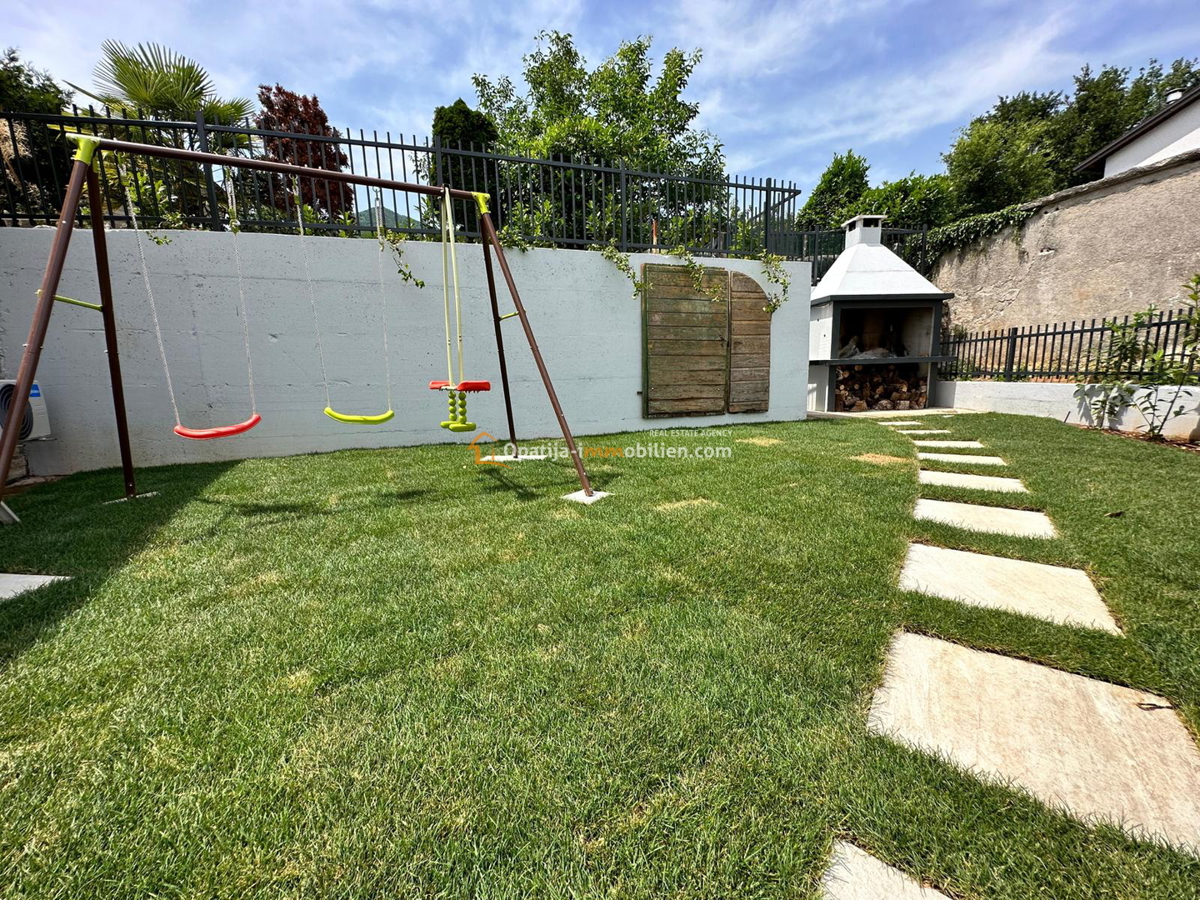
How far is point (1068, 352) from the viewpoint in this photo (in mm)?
6543

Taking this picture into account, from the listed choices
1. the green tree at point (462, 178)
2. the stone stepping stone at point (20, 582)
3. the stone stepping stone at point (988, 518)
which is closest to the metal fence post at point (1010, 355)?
the stone stepping stone at point (988, 518)

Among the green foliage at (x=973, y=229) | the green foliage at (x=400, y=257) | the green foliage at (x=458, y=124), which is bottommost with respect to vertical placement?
the green foliage at (x=400, y=257)

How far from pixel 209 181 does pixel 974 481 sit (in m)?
6.79

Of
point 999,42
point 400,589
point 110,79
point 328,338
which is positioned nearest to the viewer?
point 400,589

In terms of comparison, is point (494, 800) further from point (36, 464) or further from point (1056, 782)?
point (36, 464)

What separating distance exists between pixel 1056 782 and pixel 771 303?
606cm

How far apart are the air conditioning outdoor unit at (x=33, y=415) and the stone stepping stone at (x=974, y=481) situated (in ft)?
21.6

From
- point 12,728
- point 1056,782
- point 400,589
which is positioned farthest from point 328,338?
point 1056,782

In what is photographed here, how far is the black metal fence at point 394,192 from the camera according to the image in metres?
3.91

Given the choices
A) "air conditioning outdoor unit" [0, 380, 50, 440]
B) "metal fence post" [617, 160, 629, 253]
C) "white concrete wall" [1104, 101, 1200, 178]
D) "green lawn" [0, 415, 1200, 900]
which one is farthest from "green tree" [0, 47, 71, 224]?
"white concrete wall" [1104, 101, 1200, 178]

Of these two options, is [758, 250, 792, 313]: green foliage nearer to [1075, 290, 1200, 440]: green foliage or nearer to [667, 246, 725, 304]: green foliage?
[667, 246, 725, 304]: green foliage

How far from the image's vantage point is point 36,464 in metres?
3.81

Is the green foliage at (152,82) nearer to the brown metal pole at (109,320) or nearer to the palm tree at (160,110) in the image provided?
the palm tree at (160,110)

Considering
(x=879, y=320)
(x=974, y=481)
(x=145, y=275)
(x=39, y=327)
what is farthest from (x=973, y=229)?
(x=39, y=327)
